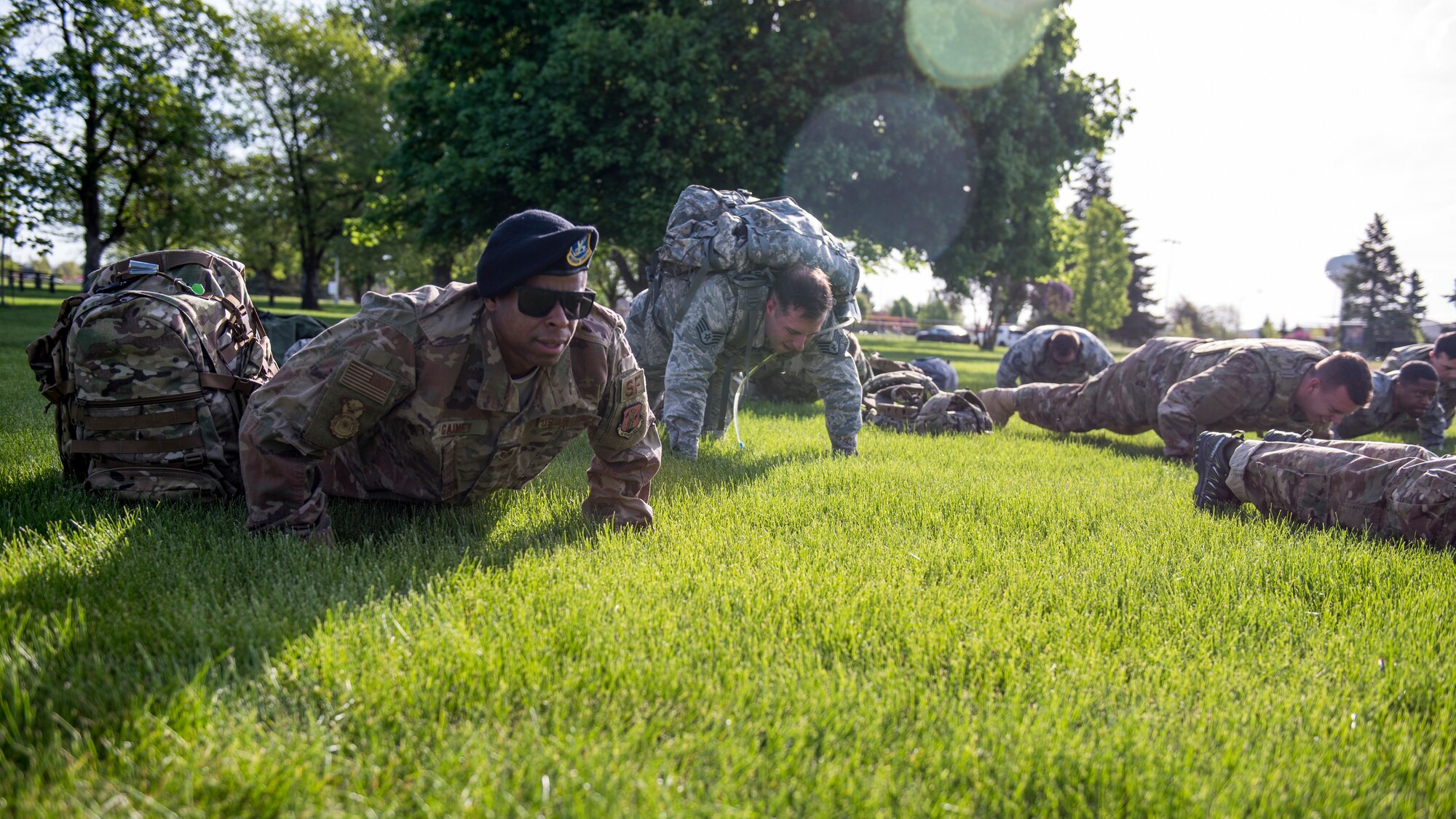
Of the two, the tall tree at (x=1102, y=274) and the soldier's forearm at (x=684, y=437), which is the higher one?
the tall tree at (x=1102, y=274)

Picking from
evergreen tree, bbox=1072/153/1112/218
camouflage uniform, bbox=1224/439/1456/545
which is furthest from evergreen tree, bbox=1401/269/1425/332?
camouflage uniform, bbox=1224/439/1456/545

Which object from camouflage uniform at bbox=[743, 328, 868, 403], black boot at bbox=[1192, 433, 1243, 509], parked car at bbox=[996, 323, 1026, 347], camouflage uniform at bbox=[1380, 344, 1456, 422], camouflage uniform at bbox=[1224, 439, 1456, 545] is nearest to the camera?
camouflage uniform at bbox=[1224, 439, 1456, 545]

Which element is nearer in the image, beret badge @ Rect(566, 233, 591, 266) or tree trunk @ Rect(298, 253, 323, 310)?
beret badge @ Rect(566, 233, 591, 266)

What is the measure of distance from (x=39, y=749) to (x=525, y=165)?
15680 mm

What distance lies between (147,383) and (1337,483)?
5.89 metres

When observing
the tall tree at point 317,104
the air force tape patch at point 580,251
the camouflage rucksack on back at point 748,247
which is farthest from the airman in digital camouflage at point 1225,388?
the tall tree at point 317,104

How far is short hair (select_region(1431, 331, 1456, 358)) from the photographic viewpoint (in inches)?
333

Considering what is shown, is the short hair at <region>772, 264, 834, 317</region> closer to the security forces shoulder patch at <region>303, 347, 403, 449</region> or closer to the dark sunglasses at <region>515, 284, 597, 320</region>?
the dark sunglasses at <region>515, 284, 597, 320</region>

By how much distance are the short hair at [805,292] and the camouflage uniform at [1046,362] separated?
661 centimetres

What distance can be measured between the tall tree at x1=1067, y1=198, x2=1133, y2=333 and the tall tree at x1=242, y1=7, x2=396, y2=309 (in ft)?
130

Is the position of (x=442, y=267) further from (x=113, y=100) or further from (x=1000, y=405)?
(x=1000, y=405)

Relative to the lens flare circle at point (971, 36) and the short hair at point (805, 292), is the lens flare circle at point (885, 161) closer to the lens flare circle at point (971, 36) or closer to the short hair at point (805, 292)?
the lens flare circle at point (971, 36)

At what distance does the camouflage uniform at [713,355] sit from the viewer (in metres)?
5.71

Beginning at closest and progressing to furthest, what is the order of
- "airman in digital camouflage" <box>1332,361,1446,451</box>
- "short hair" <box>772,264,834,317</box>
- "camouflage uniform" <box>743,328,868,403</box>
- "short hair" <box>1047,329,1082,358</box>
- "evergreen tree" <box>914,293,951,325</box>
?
"short hair" <box>772,264,834,317</box>
"airman in digital camouflage" <box>1332,361,1446,451</box>
"camouflage uniform" <box>743,328,868,403</box>
"short hair" <box>1047,329,1082,358</box>
"evergreen tree" <box>914,293,951,325</box>
